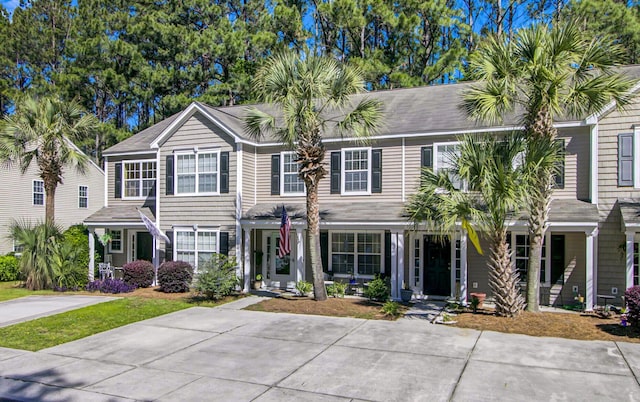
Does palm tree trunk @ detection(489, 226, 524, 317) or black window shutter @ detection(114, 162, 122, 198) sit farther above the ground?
black window shutter @ detection(114, 162, 122, 198)

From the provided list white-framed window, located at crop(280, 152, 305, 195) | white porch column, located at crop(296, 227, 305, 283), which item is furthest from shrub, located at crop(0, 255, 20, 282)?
white porch column, located at crop(296, 227, 305, 283)

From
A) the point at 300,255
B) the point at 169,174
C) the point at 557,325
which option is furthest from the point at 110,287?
the point at 557,325

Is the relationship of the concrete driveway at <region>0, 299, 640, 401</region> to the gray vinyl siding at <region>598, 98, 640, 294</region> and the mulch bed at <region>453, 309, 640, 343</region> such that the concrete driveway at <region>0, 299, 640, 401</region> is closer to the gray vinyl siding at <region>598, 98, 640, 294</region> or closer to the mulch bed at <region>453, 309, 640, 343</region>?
the mulch bed at <region>453, 309, 640, 343</region>

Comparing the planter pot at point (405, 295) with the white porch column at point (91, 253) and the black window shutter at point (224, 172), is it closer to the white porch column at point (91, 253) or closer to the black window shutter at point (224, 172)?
the black window shutter at point (224, 172)

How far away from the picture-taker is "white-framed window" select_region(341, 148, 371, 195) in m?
17.2

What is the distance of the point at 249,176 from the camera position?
1833 cm

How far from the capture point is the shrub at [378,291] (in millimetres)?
15344

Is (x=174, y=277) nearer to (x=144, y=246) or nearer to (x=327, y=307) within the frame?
(x=144, y=246)

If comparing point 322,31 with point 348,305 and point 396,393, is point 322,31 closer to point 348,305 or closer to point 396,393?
point 348,305

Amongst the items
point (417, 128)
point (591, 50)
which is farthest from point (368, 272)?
point (591, 50)

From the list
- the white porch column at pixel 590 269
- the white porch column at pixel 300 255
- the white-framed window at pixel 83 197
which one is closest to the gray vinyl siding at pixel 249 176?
the white porch column at pixel 300 255

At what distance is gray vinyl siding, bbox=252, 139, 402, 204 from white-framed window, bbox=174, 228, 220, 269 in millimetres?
2269

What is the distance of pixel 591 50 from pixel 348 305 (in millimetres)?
9100

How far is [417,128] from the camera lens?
651 inches
